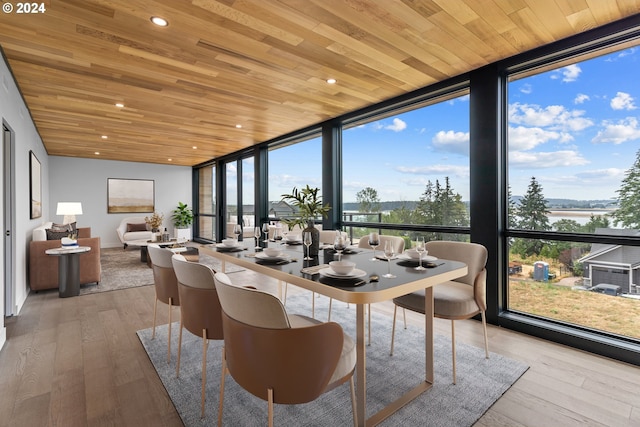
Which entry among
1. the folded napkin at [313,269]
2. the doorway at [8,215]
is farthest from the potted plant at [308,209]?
the doorway at [8,215]

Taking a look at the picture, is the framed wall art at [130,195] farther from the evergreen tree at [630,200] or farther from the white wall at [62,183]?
the evergreen tree at [630,200]

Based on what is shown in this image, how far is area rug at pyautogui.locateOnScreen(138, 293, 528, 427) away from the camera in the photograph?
1664 millimetres

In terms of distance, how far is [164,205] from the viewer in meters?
9.42

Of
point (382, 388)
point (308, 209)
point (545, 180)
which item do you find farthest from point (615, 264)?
point (308, 209)

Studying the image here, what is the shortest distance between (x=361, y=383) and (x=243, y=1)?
2322mm

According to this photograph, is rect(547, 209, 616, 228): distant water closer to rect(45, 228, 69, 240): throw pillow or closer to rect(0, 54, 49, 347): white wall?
rect(0, 54, 49, 347): white wall

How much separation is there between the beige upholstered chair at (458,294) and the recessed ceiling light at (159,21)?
2.54 m

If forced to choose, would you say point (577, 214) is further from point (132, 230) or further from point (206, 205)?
point (132, 230)

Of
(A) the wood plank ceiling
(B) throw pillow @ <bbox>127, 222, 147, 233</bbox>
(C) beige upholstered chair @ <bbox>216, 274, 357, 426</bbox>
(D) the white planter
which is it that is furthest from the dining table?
(D) the white planter

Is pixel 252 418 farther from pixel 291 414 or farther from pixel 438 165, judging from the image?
pixel 438 165

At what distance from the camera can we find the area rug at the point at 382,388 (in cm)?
166

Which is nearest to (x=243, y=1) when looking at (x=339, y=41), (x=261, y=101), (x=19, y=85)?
(x=339, y=41)

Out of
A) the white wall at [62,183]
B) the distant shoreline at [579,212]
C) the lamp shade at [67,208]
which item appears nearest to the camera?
the distant shoreline at [579,212]

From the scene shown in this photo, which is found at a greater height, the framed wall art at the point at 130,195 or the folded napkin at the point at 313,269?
the framed wall art at the point at 130,195
